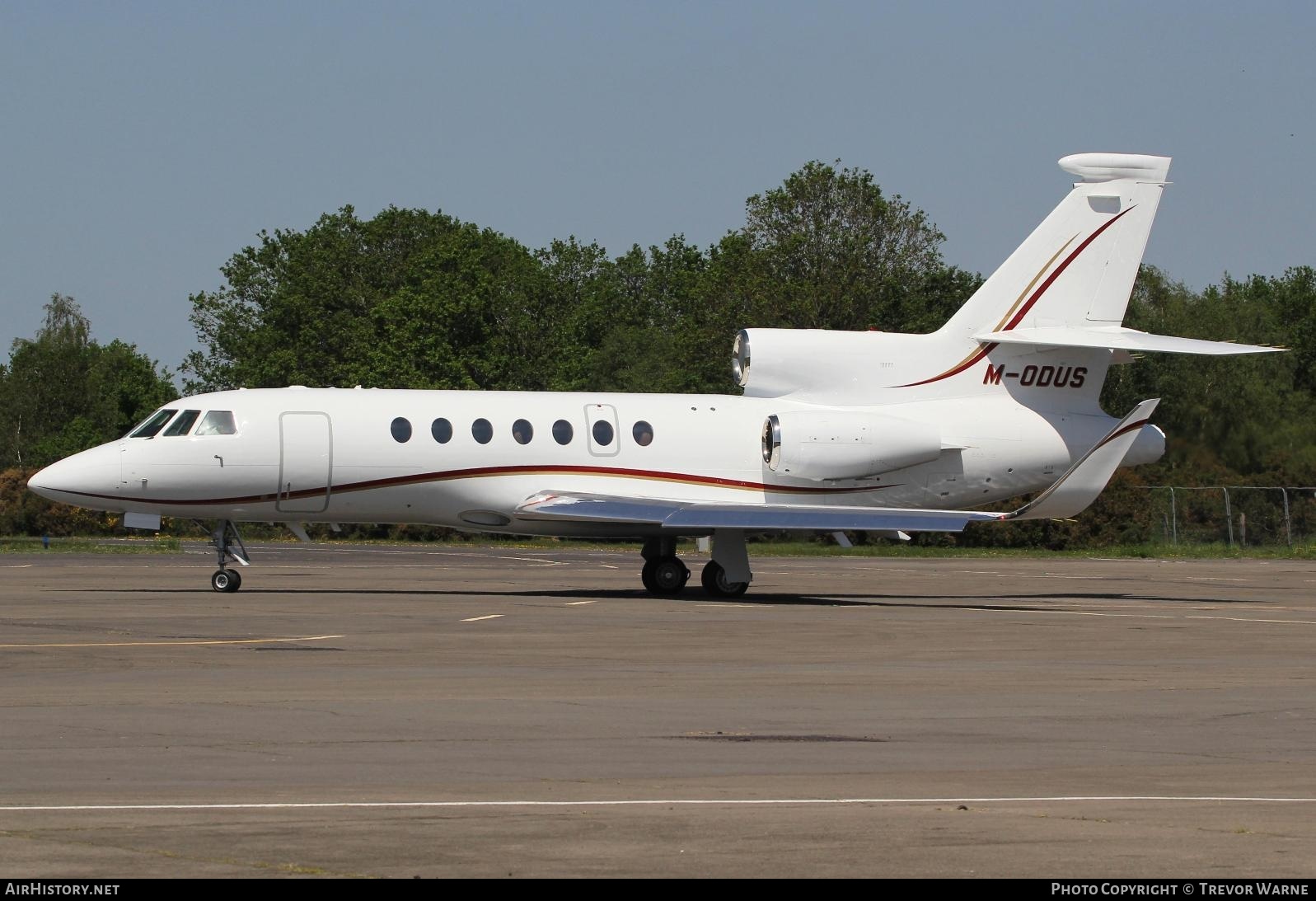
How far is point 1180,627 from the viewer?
22703 millimetres

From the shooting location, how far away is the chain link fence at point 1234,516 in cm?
5006

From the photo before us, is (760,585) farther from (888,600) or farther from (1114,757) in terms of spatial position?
(1114,757)

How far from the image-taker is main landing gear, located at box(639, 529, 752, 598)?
27.9 metres

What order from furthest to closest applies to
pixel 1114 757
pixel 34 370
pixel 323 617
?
pixel 34 370 < pixel 323 617 < pixel 1114 757

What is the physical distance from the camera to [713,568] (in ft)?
93.0

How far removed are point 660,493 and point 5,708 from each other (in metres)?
16.5

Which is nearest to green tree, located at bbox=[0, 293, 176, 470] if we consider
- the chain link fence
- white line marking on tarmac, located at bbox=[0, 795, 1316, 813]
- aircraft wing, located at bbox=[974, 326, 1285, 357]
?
the chain link fence

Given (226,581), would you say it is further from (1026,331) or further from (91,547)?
(91,547)

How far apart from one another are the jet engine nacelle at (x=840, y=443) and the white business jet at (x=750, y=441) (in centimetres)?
4

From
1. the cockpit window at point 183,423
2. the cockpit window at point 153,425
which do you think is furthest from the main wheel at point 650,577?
the cockpit window at point 153,425

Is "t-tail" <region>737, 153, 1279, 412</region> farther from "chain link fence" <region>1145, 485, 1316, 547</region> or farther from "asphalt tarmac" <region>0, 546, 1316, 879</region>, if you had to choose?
"chain link fence" <region>1145, 485, 1316, 547</region>

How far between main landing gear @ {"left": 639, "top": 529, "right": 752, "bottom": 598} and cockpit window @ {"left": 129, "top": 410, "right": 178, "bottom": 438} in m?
8.14

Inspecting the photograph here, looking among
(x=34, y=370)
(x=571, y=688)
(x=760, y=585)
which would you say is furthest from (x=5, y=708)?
(x=34, y=370)

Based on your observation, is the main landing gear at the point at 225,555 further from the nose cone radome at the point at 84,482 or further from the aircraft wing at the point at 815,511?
the aircraft wing at the point at 815,511
